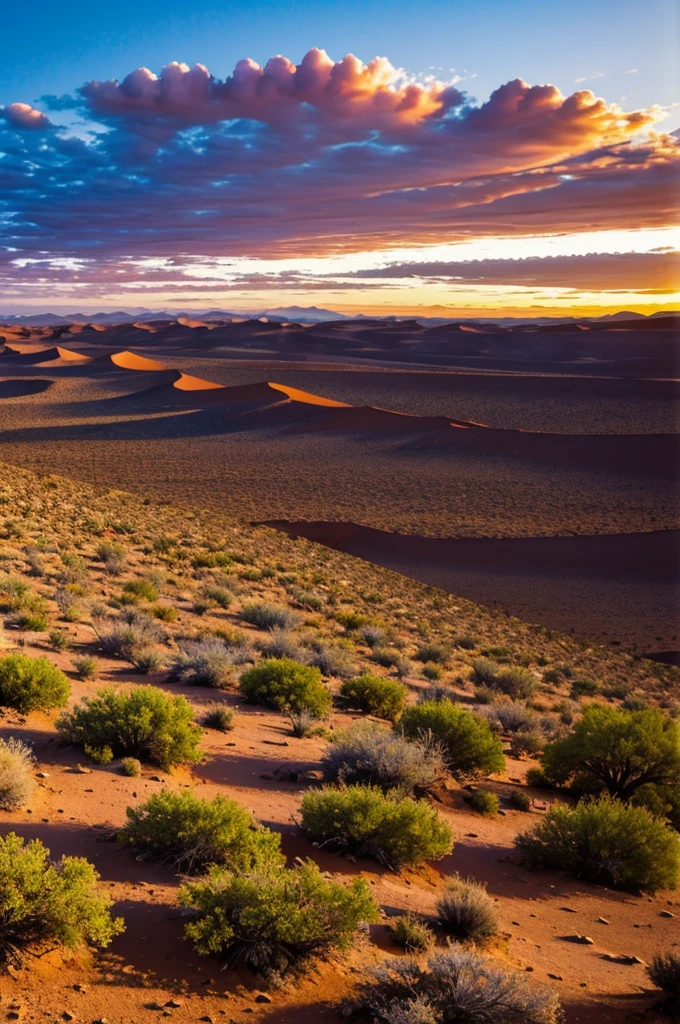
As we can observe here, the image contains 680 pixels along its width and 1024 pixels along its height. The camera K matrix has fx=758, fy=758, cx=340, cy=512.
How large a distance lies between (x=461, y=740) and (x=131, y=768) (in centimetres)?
408

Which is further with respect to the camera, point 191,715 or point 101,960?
point 191,715

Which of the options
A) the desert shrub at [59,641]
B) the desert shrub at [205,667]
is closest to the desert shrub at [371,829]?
the desert shrub at [205,667]

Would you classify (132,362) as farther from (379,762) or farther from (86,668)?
(379,762)

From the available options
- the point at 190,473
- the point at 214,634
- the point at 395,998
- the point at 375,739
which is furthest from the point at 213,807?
the point at 190,473

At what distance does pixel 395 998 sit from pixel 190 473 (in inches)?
1597

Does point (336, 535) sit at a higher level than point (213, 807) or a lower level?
lower

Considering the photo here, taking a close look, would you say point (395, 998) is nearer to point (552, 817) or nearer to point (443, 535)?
point (552, 817)

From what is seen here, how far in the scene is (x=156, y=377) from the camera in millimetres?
90188

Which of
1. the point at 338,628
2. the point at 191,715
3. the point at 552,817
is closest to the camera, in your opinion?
the point at 552,817

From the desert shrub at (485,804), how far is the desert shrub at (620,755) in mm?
1422

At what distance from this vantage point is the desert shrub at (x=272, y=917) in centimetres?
471

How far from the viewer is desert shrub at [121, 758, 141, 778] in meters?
7.33

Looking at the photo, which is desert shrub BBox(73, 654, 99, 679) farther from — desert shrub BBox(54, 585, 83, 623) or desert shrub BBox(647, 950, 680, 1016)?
desert shrub BBox(647, 950, 680, 1016)

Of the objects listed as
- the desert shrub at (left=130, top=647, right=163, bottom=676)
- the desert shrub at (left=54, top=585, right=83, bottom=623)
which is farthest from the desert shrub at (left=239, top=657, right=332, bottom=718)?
the desert shrub at (left=54, top=585, right=83, bottom=623)
